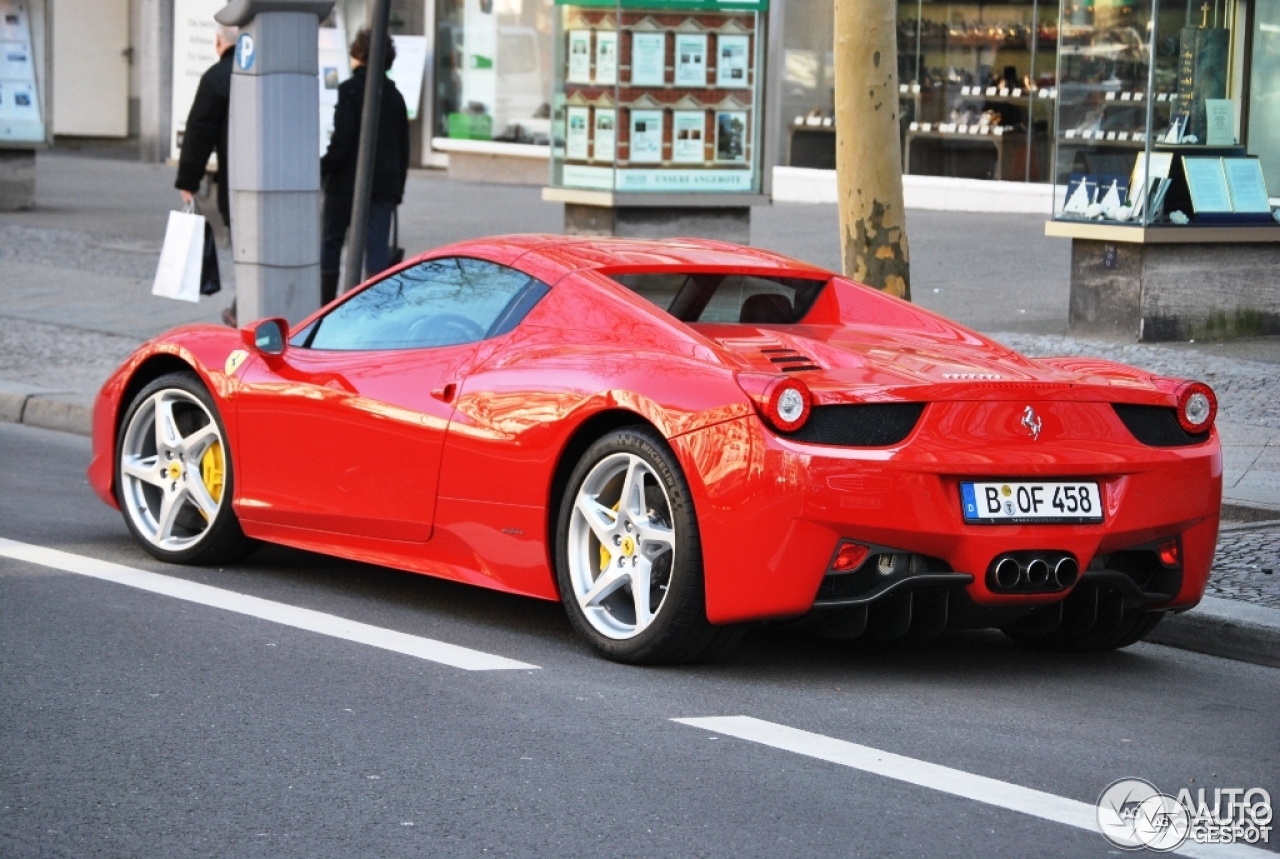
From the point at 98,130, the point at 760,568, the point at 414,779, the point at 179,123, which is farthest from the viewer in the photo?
the point at 98,130

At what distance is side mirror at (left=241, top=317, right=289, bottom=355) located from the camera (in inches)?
296

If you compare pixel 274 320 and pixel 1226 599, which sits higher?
pixel 274 320

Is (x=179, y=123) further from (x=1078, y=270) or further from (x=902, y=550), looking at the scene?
(x=902, y=550)

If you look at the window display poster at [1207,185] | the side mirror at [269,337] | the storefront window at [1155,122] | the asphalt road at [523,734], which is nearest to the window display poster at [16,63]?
the storefront window at [1155,122]

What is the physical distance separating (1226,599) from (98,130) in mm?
31202

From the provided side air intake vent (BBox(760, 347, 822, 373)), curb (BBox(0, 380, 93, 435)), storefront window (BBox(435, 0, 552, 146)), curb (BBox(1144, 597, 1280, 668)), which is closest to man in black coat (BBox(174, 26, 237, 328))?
curb (BBox(0, 380, 93, 435))

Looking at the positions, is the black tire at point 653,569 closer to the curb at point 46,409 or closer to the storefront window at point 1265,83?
the curb at point 46,409

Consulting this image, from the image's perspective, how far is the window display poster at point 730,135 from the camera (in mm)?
16359

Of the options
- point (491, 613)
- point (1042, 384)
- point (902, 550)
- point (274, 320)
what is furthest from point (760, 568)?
point (274, 320)

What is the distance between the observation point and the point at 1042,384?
244 inches

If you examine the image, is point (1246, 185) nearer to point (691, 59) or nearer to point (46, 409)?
point (691, 59)

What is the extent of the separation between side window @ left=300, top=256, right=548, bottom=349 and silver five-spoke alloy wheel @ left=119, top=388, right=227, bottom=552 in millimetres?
600

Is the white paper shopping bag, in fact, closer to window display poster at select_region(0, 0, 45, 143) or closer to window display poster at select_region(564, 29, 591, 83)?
window display poster at select_region(564, 29, 591, 83)

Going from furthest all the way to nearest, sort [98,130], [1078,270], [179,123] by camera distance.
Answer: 1. [98,130]
2. [179,123]
3. [1078,270]
